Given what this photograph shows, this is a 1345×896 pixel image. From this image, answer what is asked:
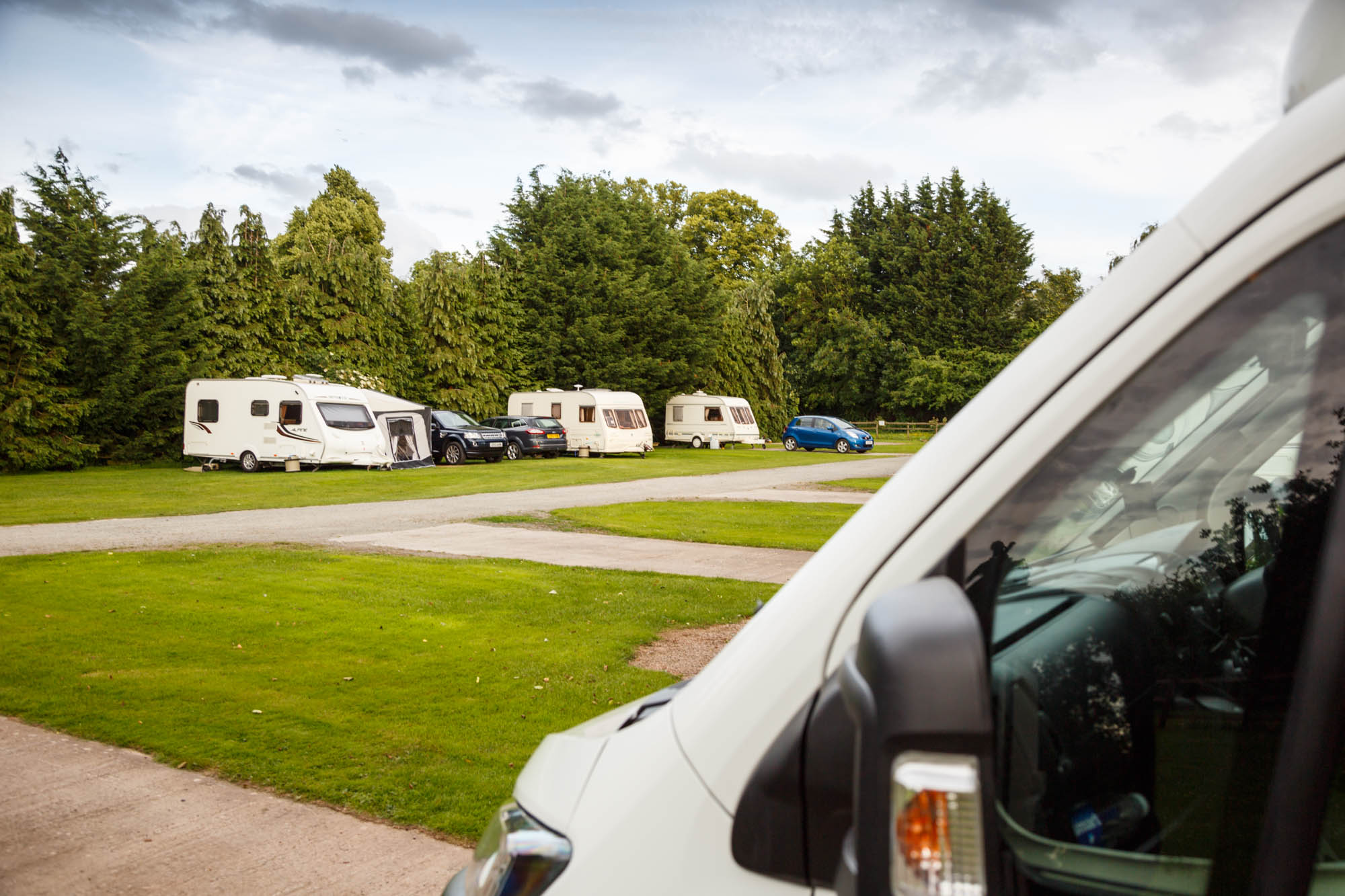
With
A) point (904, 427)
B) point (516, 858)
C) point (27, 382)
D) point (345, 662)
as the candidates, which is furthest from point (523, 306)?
point (516, 858)

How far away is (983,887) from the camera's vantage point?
770mm

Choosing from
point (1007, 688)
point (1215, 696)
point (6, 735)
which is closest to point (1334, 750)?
point (1215, 696)

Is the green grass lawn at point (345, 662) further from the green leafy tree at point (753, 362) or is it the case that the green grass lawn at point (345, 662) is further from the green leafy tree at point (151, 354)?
the green leafy tree at point (753, 362)

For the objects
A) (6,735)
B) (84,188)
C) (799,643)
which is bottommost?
(6,735)

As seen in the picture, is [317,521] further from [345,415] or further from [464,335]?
[464,335]

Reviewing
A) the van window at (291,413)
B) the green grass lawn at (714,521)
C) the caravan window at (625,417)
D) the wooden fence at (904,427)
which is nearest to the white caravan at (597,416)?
the caravan window at (625,417)

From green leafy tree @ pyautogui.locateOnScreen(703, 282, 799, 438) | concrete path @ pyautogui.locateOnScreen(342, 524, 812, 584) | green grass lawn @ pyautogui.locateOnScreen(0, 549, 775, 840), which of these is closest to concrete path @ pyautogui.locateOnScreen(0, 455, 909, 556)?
concrete path @ pyautogui.locateOnScreen(342, 524, 812, 584)

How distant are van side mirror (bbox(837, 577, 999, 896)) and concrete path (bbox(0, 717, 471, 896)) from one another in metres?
3.26

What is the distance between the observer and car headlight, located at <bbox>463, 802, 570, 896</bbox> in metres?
1.36

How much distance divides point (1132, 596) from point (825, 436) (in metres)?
44.4

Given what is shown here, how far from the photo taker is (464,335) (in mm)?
41469

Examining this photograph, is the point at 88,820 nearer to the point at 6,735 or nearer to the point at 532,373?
the point at 6,735

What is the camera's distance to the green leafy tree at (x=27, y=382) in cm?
2777

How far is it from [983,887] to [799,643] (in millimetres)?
368
